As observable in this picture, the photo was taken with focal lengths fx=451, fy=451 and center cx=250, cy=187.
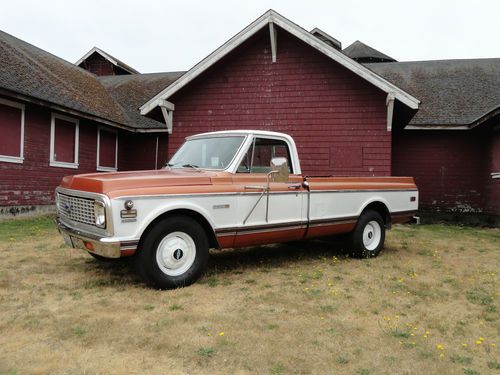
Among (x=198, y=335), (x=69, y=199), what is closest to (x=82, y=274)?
(x=69, y=199)

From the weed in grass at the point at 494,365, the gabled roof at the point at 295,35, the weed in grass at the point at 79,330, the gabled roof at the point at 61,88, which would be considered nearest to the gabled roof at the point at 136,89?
the gabled roof at the point at 61,88

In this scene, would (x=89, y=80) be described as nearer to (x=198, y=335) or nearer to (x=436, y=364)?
(x=198, y=335)

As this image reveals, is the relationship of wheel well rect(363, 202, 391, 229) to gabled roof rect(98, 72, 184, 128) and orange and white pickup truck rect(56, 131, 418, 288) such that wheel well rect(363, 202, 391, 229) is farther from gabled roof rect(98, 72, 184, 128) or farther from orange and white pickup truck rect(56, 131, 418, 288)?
gabled roof rect(98, 72, 184, 128)

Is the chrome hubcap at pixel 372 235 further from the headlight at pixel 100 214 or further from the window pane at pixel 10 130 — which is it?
the window pane at pixel 10 130

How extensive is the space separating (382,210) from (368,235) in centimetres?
57

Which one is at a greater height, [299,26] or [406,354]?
[299,26]

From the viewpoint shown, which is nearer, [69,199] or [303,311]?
[303,311]

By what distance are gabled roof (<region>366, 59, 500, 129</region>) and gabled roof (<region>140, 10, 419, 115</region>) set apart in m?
2.78

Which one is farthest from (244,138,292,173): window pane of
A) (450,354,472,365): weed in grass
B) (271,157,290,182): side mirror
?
(450,354,472,365): weed in grass

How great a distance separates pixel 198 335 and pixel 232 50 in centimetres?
966

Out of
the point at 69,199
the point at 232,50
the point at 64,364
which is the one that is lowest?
the point at 64,364

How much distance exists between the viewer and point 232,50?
1208 cm

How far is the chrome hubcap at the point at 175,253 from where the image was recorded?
4.97m

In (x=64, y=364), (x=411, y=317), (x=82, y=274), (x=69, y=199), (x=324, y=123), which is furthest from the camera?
(x=324, y=123)
